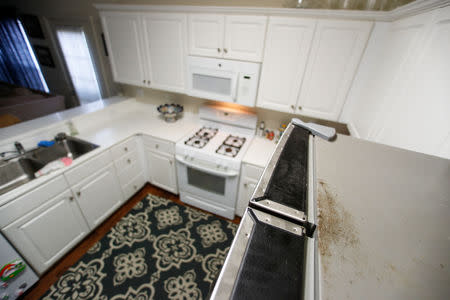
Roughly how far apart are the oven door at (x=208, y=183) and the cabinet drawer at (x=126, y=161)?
0.58 meters

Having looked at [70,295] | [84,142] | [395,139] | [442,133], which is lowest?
[70,295]

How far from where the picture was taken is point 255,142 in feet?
6.86

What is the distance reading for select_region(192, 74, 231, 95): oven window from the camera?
1.79 metres

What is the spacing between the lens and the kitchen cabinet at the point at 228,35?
1.55 meters

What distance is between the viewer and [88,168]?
170cm

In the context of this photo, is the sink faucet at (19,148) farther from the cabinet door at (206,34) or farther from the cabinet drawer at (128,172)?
the cabinet door at (206,34)

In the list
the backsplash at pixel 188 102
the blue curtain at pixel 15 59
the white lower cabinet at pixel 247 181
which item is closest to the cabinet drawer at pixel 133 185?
the backsplash at pixel 188 102

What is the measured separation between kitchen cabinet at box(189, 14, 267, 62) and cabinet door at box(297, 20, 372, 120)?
1.48 feet

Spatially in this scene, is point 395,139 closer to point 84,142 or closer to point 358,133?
point 358,133

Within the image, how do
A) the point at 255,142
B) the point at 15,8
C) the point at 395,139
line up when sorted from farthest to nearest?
1. the point at 15,8
2. the point at 255,142
3. the point at 395,139

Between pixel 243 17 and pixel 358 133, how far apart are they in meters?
1.28

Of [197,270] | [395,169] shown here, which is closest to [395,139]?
[395,169]

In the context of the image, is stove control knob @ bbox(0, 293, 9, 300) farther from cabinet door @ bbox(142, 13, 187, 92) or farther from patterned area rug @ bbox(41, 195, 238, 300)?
cabinet door @ bbox(142, 13, 187, 92)

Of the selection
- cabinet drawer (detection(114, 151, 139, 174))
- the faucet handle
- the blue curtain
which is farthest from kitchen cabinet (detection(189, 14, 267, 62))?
the blue curtain
